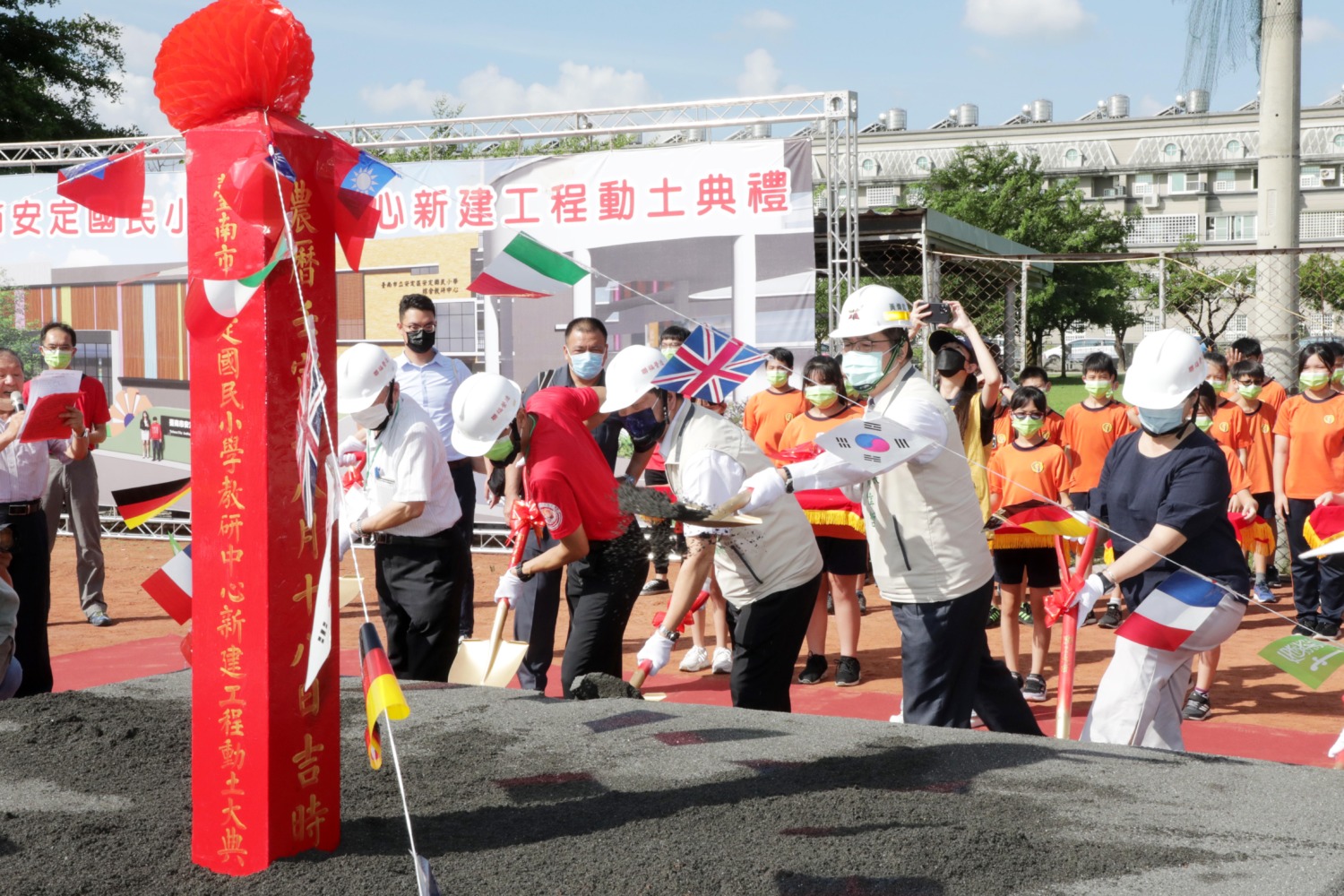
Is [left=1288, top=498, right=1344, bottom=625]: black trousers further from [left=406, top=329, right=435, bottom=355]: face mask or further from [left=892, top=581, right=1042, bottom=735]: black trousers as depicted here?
[left=406, top=329, right=435, bottom=355]: face mask

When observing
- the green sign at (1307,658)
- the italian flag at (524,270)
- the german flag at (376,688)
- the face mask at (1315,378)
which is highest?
the italian flag at (524,270)

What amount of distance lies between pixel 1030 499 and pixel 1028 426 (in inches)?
28.2

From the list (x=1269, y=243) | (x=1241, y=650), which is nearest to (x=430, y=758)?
(x=1241, y=650)

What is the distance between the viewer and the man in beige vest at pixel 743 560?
4281 mm

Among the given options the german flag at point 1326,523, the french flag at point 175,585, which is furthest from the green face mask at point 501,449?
the german flag at point 1326,523

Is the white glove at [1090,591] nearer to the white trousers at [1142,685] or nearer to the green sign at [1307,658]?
the white trousers at [1142,685]

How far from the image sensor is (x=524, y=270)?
445 cm

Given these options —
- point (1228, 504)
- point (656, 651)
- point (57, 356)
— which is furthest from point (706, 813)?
point (57, 356)

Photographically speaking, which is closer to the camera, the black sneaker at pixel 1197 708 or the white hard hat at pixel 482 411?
the white hard hat at pixel 482 411

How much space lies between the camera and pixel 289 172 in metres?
2.52

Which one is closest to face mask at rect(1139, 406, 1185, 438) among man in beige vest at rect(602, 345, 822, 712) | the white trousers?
the white trousers

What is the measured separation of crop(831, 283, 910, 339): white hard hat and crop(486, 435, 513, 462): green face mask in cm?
131

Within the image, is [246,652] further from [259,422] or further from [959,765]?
[959,765]

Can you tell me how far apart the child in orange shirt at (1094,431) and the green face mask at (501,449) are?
4.39m
